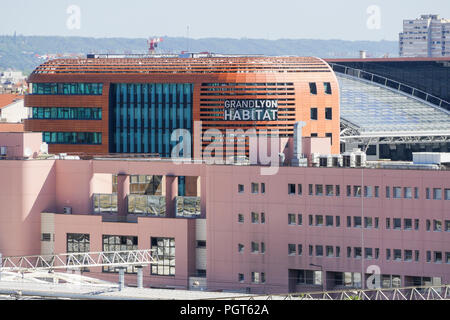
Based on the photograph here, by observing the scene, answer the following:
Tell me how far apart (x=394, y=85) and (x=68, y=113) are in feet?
151

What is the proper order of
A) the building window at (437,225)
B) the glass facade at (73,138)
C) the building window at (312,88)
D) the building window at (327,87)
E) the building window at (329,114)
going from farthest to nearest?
the glass facade at (73,138), the building window at (329,114), the building window at (327,87), the building window at (312,88), the building window at (437,225)

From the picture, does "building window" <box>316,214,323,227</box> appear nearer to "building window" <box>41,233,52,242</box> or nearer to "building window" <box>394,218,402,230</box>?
"building window" <box>394,218,402,230</box>

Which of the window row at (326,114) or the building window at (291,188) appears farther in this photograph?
the window row at (326,114)

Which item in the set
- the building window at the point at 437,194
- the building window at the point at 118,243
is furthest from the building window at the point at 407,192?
the building window at the point at 118,243

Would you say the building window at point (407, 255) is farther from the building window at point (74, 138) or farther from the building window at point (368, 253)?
the building window at point (74, 138)

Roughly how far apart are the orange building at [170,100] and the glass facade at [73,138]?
8cm

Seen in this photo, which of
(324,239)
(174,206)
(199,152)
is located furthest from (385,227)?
(199,152)

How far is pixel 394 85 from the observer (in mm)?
155000

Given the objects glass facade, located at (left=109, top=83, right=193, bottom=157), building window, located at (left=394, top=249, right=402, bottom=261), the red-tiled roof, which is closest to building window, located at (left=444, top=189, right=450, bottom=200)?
building window, located at (left=394, top=249, right=402, bottom=261)

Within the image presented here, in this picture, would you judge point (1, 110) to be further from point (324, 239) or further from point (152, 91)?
point (324, 239)

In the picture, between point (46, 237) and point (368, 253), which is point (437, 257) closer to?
point (368, 253)

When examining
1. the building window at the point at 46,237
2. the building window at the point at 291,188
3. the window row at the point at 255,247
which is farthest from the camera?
the building window at the point at 46,237

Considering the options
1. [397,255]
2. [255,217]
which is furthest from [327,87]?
[397,255]

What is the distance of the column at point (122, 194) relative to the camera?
93.9 metres
